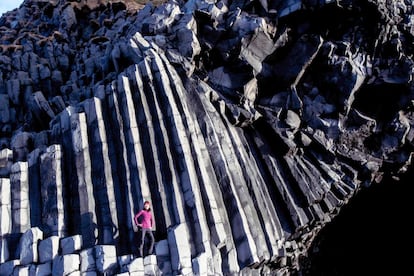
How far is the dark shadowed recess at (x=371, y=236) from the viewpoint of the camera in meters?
25.7

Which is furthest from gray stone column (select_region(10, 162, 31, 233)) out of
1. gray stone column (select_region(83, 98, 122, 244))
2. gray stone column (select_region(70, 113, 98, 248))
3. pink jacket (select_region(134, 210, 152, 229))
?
pink jacket (select_region(134, 210, 152, 229))

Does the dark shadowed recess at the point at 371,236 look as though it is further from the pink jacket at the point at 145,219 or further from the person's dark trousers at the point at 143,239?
the pink jacket at the point at 145,219

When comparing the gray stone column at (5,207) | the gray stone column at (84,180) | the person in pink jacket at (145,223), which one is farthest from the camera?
the gray stone column at (84,180)

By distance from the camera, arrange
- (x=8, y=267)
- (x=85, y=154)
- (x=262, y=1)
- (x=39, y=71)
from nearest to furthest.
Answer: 1. (x=8, y=267)
2. (x=85, y=154)
3. (x=262, y=1)
4. (x=39, y=71)

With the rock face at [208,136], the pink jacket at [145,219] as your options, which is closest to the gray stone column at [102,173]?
the rock face at [208,136]

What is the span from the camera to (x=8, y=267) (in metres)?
15.5

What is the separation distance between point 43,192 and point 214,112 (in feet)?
26.6

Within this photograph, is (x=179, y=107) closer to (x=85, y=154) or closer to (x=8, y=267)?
(x=85, y=154)

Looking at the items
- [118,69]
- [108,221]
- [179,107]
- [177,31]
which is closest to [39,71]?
[118,69]

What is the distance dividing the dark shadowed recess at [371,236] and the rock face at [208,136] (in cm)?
201

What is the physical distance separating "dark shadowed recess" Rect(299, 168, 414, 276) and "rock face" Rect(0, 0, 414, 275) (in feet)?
6.58

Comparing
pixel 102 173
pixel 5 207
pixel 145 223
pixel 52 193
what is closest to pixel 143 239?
pixel 145 223

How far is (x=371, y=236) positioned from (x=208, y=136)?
15646mm

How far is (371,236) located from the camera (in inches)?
1133
